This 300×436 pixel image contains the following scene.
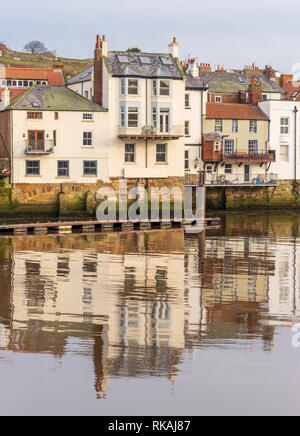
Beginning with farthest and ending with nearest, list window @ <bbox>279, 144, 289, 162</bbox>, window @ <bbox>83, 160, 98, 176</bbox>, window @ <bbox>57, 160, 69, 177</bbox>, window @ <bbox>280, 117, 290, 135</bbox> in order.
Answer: window @ <bbox>279, 144, 289, 162</bbox>, window @ <bbox>280, 117, 290, 135</bbox>, window @ <bbox>83, 160, 98, 176</bbox>, window @ <bbox>57, 160, 69, 177</bbox>

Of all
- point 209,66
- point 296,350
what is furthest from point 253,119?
point 296,350

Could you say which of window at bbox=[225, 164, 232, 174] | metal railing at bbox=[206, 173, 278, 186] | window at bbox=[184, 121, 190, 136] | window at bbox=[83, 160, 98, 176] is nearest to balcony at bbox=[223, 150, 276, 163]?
window at bbox=[225, 164, 232, 174]

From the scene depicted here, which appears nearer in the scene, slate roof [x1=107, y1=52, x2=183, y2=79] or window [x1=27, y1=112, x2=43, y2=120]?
window [x1=27, y1=112, x2=43, y2=120]

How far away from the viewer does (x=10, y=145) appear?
192 ft

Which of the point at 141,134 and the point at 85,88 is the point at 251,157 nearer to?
the point at 141,134

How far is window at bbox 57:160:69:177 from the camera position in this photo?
197 ft

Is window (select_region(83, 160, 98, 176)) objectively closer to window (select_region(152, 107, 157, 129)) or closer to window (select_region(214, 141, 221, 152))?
window (select_region(152, 107, 157, 129))

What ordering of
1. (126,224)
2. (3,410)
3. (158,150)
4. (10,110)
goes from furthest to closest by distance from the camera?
(158,150), (10,110), (126,224), (3,410)

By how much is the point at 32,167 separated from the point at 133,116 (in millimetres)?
9234

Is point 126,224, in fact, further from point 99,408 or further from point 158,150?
point 99,408

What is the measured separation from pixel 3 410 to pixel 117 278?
51.3 ft

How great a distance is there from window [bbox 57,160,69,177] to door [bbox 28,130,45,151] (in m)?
1.85

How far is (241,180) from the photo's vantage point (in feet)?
228

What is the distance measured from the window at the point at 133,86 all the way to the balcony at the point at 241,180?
35.4 feet
